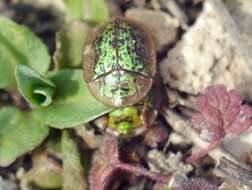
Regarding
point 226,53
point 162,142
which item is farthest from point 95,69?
point 226,53

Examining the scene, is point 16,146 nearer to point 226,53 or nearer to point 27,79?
point 27,79

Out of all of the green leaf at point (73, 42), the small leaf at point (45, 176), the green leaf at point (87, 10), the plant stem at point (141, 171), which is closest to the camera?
the plant stem at point (141, 171)

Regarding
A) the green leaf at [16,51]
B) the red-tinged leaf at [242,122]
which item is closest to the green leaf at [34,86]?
the green leaf at [16,51]

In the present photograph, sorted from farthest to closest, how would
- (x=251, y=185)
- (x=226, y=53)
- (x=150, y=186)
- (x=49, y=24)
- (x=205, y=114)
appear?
(x=49, y=24) < (x=226, y=53) < (x=150, y=186) < (x=205, y=114) < (x=251, y=185)

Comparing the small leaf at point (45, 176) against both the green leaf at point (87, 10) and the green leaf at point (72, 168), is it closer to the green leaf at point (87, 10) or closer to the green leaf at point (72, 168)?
the green leaf at point (72, 168)

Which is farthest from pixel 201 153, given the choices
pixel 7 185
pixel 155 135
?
pixel 7 185

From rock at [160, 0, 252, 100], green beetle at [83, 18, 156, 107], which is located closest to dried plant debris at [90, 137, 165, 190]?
green beetle at [83, 18, 156, 107]
